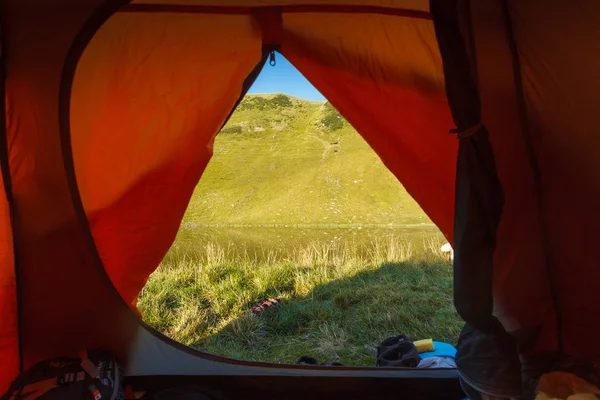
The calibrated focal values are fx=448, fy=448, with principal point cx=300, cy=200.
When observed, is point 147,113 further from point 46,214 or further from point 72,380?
point 72,380

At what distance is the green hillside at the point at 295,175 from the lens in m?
10.0

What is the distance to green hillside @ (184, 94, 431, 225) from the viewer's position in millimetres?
10023

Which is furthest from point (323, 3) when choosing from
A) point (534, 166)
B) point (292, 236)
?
point (292, 236)

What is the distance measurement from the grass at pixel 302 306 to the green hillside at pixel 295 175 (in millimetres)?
3682

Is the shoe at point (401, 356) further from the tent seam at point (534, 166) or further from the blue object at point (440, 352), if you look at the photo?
the tent seam at point (534, 166)

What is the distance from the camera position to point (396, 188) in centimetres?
880

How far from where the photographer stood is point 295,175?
14.4 meters

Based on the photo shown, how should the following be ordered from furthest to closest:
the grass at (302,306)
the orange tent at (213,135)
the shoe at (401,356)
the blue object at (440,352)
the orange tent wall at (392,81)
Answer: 1. the grass at (302,306)
2. the blue object at (440,352)
3. the shoe at (401,356)
4. the orange tent wall at (392,81)
5. the orange tent at (213,135)

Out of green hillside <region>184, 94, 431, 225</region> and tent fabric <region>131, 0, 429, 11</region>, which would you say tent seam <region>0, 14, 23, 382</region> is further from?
green hillside <region>184, 94, 431, 225</region>

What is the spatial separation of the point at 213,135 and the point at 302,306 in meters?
1.92

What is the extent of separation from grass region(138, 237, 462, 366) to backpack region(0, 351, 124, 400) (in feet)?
3.25

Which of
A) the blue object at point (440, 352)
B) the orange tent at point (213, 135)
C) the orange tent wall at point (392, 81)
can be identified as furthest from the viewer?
the blue object at point (440, 352)

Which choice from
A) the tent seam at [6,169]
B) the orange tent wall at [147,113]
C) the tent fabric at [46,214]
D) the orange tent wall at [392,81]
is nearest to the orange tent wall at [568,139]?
the orange tent wall at [392,81]

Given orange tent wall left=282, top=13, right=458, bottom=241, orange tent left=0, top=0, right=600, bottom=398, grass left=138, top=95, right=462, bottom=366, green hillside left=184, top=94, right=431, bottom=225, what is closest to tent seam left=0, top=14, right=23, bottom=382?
orange tent left=0, top=0, right=600, bottom=398
